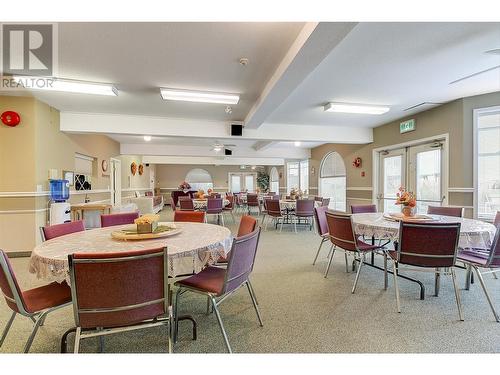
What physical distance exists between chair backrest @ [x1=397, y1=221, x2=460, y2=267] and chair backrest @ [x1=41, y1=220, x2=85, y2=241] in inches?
118

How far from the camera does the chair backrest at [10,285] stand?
1.38 metres

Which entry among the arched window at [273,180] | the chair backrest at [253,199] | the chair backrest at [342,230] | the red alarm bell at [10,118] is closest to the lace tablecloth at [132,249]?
the chair backrest at [342,230]

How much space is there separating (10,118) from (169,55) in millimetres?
2926

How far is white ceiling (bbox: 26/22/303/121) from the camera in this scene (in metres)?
2.21

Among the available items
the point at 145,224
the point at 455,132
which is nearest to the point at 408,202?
the point at 455,132

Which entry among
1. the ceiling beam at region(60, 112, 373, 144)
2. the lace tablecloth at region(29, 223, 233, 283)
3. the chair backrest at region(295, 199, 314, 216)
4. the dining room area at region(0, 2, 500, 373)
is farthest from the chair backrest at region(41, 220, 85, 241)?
the chair backrest at region(295, 199, 314, 216)

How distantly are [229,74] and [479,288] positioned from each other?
143 inches

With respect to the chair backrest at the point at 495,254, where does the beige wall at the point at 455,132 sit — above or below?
above

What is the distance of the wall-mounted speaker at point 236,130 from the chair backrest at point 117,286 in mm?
4297

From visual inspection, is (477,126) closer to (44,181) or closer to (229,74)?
Answer: (229,74)

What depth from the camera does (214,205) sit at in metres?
6.39

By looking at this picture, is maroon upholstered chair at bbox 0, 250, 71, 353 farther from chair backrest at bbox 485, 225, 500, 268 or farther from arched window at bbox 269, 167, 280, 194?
arched window at bbox 269, 167, 280, 194

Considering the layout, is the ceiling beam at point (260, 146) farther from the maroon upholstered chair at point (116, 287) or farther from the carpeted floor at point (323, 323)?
the maroon upholstered chair at point (116, 287)
